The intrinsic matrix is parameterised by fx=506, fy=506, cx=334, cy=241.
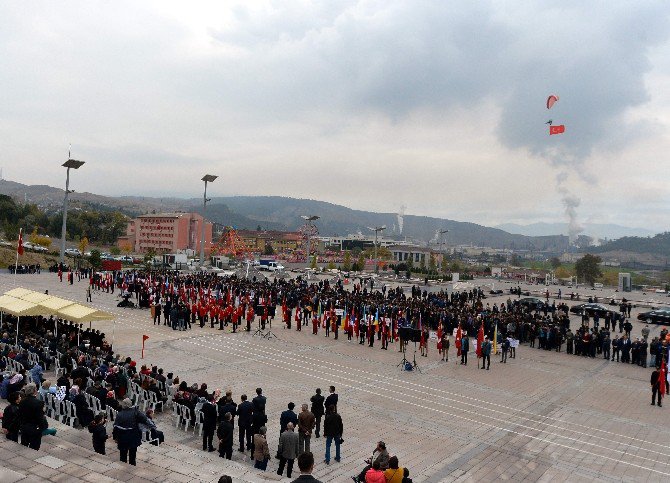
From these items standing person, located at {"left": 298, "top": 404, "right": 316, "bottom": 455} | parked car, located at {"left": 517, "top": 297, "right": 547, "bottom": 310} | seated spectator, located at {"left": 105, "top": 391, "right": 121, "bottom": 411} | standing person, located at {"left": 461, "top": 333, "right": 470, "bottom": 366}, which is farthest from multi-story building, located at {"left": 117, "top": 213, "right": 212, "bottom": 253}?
standing person, located at {"left": 298, "top": 404, "right": 316, "bottom": 455}

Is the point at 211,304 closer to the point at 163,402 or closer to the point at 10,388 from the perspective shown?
the point at 163,402

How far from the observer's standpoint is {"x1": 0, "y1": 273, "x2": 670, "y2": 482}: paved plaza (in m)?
11.3

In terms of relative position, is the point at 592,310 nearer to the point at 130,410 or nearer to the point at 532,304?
the point at 532,304

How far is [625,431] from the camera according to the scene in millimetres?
14000

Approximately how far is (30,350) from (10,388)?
5172 millimetres

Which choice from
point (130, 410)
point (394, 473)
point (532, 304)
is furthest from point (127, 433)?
point (532, 304)

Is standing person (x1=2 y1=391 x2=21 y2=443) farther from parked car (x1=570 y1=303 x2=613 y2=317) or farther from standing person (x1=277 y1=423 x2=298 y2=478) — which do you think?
parked car (x1=570 y1=303 x2=613 y2=317)

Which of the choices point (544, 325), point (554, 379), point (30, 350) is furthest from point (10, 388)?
point (544, 325)

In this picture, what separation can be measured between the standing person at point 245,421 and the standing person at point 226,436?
0.31 meters

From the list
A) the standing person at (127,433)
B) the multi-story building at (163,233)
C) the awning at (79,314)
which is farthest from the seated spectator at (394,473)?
the multi-story building at (163,233)

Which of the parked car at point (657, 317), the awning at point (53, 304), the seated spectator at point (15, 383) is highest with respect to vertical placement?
the awning at point (53, 304)

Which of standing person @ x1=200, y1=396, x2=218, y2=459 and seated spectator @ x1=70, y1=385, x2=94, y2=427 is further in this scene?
seated spectator @ x1=70, y1=385, x2=94, y2=427

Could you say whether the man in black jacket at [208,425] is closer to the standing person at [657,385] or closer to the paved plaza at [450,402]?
the paved plaza at [450,402]

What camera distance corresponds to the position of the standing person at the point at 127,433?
872 cm
